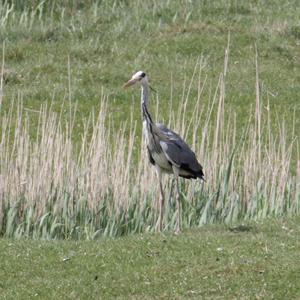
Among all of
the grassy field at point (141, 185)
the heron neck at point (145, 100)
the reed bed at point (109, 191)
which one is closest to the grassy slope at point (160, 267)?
the grassy field at point (141, 185)

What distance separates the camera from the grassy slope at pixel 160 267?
9.54m

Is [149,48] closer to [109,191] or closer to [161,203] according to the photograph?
[109,191]

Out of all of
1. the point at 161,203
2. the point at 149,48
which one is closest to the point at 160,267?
the point at 161,203

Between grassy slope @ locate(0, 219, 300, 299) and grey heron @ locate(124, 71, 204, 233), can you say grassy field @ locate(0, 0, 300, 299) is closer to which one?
grassy slope @ locate(0, 219, 300, 299)

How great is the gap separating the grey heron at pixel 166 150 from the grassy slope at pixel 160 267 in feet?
2.73

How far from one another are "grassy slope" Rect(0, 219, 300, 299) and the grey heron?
83 centimetres

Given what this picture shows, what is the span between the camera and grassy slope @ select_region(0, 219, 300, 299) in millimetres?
9539

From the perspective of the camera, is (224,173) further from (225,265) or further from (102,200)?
(225,265)

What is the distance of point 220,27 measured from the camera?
2225 cm

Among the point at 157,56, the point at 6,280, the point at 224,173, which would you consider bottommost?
the point at 6,280

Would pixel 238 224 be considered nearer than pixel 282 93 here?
Answer: Yes

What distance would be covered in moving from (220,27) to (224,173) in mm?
9608

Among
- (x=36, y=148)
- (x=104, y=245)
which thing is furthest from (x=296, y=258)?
(x=36, y=148)

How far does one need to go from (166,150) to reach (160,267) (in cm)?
207
